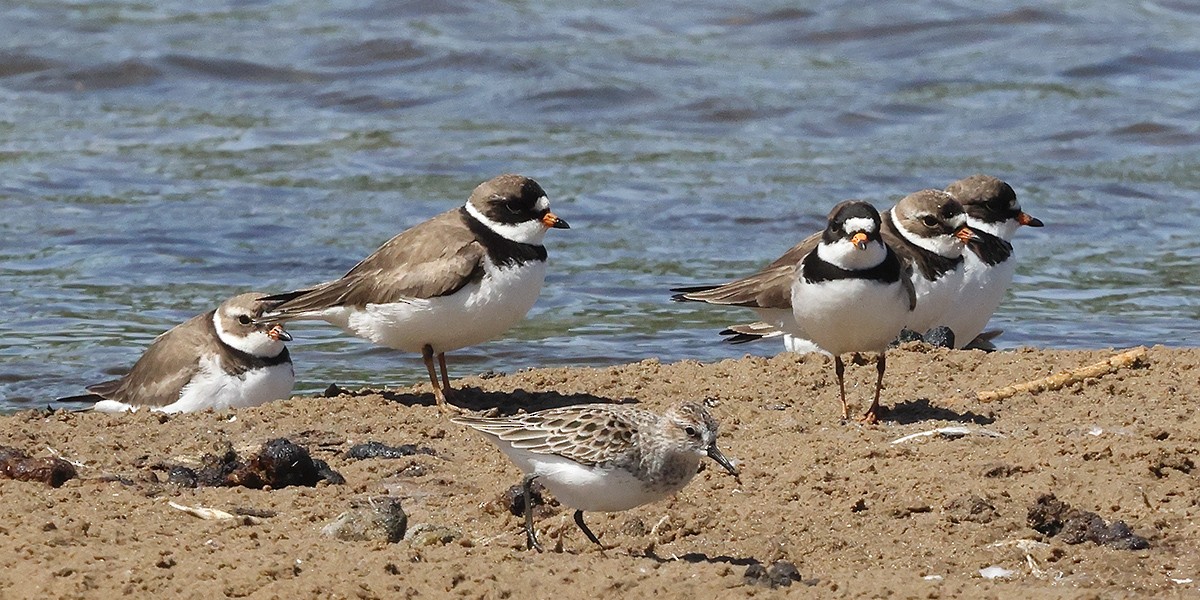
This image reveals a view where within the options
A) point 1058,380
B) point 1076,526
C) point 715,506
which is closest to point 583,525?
point 715,506

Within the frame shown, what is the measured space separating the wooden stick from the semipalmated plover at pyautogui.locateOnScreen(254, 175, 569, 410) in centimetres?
241

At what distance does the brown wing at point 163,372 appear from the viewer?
9.58 m

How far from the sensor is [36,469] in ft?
22.8

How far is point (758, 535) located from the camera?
6414 mm

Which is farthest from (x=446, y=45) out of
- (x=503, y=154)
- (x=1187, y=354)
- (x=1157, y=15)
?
(x=1187, y=354)

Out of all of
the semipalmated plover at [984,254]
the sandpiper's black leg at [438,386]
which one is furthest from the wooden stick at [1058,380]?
the sandpiper's black leg at [438,386]

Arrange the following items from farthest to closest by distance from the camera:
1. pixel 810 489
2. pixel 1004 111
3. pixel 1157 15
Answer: pixel 1157 15 < pixel 1004 111 < pixel 810 489

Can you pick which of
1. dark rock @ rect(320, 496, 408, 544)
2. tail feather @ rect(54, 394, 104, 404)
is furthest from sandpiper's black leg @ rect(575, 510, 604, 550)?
tail feather @ rect(54, 394, 104, 404)

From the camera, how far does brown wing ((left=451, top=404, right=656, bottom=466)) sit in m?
6.04

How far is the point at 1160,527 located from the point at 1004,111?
12863mm

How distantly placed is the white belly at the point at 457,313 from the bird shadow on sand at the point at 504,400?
0.29m

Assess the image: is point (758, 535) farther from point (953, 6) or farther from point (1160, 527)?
point (953, 6)

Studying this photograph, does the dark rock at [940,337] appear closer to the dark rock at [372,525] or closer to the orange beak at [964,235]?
the orange beak at [964,235]

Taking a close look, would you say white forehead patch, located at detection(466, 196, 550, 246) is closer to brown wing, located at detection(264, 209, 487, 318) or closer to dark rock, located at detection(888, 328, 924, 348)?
brown wing, located at detection(264, 209, 487, 318)
